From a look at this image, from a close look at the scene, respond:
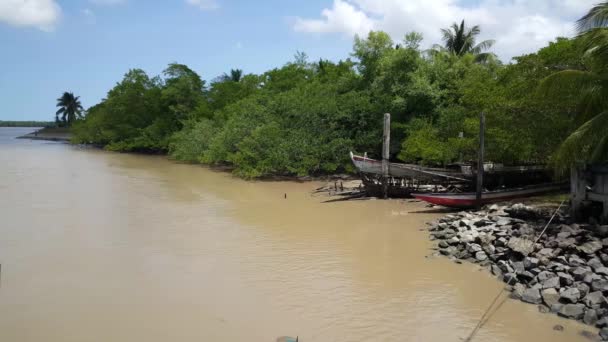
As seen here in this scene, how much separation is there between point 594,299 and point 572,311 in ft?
1.25

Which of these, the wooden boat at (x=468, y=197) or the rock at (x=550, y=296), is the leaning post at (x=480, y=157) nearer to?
the wooden boat at (x=468, y=197)

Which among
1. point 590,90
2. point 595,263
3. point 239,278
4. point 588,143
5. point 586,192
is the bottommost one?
point 239,278

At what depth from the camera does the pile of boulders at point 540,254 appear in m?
7.28

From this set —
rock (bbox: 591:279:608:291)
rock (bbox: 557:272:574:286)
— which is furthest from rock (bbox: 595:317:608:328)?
rock (bbox: 557:272:574:286)

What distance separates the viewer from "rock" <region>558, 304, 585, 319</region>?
703 centimetres

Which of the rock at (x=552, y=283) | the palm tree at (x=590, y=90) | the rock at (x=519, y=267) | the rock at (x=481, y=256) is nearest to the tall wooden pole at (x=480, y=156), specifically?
the palm tree at (x=590, y=90)

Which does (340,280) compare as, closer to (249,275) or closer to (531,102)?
(249,275)

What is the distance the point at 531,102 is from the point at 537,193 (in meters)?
3.17

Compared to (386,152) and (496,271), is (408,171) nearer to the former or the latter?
(386,152)

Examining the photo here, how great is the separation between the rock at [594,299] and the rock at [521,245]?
183cm

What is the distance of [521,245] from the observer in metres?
9.18

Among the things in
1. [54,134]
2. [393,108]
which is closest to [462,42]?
[393,108]

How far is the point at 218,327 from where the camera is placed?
722cm

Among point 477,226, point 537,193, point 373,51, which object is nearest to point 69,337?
point 477,226
